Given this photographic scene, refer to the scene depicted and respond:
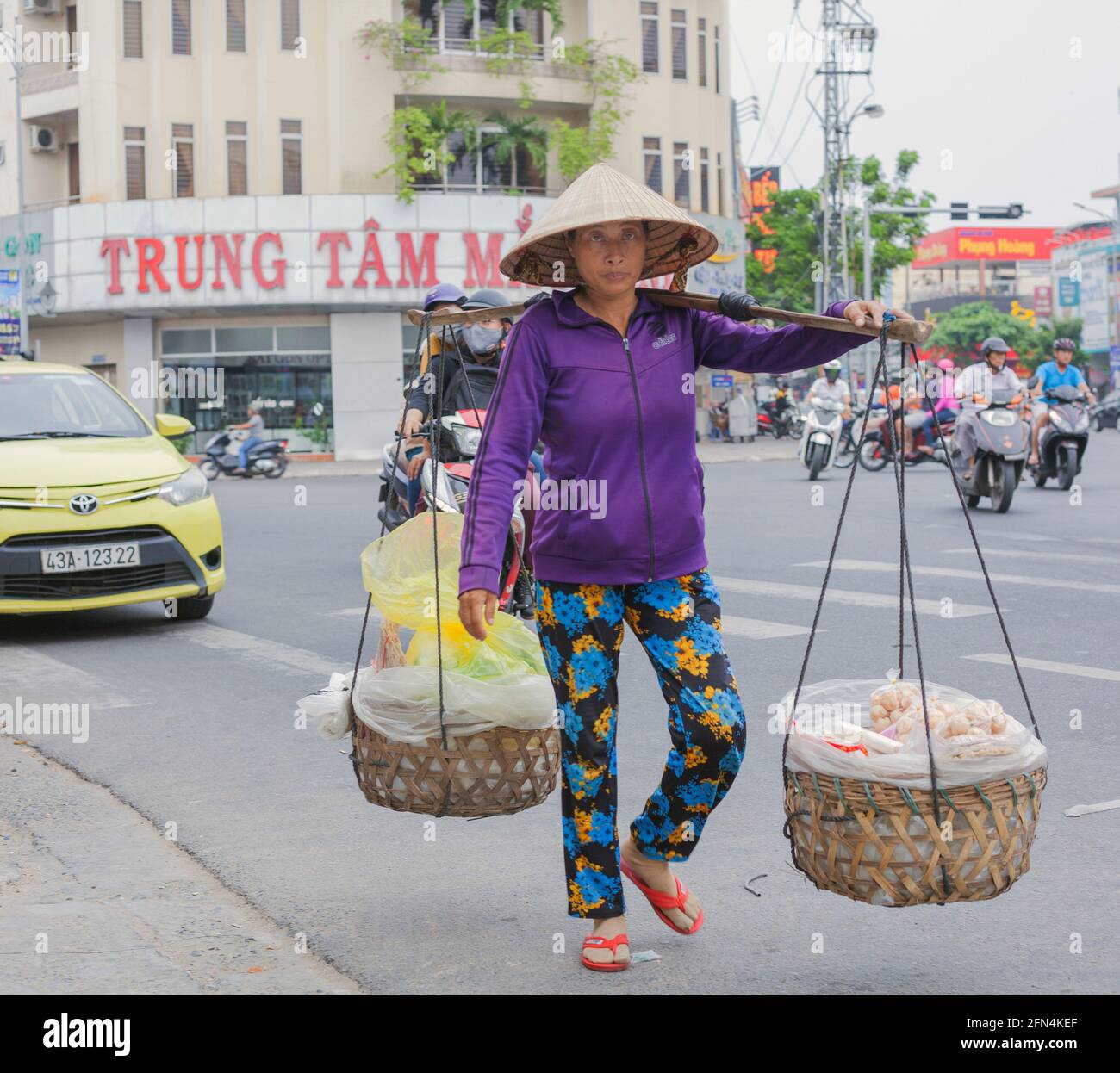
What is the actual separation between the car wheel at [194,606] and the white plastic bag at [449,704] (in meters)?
5.25

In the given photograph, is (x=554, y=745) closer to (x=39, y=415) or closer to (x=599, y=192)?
(x=599, y=192)

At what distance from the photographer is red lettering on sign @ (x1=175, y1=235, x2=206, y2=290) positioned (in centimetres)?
3459

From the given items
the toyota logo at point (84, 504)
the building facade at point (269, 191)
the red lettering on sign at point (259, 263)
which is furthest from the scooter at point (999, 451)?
the red lettering on sign at point (259, 263)

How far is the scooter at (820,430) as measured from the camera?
21094 mm

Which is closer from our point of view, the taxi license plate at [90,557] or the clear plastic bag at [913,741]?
the clear plastic bag at [913,741]

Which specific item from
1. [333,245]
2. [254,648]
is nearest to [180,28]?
[333,245]

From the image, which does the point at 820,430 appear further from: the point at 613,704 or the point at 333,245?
the point at 613,704

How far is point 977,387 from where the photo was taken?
15.3 meters

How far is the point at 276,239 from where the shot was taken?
34500 mm

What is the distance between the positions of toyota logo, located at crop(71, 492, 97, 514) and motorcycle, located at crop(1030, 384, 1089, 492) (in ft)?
38.7

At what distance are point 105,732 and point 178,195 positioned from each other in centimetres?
3096

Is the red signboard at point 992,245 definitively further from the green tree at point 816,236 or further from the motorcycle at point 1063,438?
the motorcycle at point 1063,438

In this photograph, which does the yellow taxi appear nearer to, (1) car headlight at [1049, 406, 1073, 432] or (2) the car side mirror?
(2) the car side mirror
